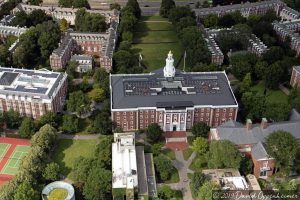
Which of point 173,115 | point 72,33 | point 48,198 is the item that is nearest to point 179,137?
point 173,115

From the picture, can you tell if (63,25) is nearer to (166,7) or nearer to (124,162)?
(166,7)

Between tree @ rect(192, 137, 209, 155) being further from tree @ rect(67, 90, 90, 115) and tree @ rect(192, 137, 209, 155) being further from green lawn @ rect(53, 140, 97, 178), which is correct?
tree @ rect(67, 90, 90, 115)

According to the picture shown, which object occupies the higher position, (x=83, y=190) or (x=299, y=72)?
(x=299, y=72)

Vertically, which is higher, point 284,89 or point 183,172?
point 284,89

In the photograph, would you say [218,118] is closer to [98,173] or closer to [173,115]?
[173,115]

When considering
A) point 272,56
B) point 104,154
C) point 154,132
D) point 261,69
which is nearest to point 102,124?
point 104,154

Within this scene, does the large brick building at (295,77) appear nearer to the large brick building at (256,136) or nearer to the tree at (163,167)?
the large brick building at (256,136)

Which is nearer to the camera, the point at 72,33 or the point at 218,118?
the point at 218,118
